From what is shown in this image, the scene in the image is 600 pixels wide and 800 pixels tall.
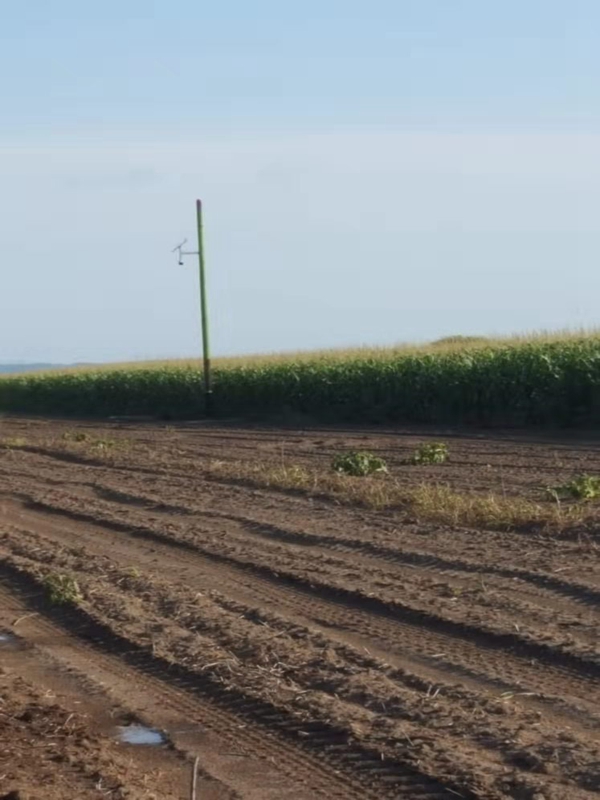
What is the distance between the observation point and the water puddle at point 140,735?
762cm

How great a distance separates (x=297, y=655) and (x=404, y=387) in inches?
1080

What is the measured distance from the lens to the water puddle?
7621mm

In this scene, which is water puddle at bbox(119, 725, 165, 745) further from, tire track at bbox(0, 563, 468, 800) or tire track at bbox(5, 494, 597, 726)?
tire track at bbox(5, 494, 597, 726)

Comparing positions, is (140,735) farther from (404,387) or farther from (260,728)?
(404,387)

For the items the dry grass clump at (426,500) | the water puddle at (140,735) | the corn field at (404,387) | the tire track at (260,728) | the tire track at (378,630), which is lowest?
the water puddle at (140,735)

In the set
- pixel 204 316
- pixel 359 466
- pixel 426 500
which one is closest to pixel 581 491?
pixel 426 500

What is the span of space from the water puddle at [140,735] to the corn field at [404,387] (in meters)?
23.9

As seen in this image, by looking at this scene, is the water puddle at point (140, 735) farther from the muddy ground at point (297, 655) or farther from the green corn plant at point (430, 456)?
the green corn plant at point (430, 456)

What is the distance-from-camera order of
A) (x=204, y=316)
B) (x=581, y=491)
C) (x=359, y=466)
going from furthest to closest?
(x=204, y=316)
(x=359, y=466)
(x=581, y=491)

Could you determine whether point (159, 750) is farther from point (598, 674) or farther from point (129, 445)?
point (129, 445)

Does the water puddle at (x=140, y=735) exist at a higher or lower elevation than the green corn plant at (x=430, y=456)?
lower

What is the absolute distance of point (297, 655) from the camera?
893cm

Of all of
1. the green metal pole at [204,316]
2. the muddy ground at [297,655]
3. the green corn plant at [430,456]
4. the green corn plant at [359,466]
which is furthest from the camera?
the green metal pole at [204,316]

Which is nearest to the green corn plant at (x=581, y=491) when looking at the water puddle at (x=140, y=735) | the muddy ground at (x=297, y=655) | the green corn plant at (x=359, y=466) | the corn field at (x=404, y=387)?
the muddy ground at (x=297, y=655)
